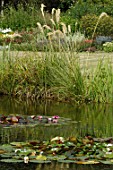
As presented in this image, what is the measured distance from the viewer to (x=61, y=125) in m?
9.76

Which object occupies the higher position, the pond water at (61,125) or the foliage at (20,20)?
the foliage at (20,20)

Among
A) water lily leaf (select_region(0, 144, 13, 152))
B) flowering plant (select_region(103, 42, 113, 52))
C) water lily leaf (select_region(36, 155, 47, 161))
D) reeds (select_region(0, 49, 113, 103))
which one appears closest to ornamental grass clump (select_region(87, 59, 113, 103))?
reeds (select_region(0, 49, 113, 103))

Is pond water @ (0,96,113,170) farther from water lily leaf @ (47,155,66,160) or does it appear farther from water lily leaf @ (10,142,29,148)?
water lily leaf @ (10,142,29,148)

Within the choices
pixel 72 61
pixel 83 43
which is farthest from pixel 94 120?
pixel 83 43

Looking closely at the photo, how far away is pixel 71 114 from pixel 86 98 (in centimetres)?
147

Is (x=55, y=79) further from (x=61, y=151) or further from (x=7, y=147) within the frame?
(x=61, y=151)

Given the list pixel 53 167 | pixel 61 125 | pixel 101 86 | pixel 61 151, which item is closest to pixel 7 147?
pixel 61 151

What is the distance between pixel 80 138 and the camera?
855cm

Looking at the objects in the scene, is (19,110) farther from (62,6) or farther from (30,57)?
(62,6)

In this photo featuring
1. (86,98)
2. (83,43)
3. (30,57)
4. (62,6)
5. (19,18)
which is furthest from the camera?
(62,6)

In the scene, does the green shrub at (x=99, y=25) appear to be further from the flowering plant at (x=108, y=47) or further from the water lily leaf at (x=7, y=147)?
the water lily leaf at (x=7, y=147)

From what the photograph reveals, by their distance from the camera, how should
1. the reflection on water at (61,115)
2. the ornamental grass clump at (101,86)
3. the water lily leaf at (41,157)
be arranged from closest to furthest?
1. the water lily leaf at (41,157)
2. the reflection on water at (61,115)
3. the ornamental grass clump at (101,86)

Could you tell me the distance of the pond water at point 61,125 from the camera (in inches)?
342

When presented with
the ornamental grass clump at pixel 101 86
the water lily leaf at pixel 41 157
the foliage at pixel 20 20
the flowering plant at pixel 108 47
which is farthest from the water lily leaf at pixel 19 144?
the foliage at pixel 20 20
